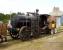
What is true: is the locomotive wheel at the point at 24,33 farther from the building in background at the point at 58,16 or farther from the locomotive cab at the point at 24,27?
the building in background at the point at 58,16

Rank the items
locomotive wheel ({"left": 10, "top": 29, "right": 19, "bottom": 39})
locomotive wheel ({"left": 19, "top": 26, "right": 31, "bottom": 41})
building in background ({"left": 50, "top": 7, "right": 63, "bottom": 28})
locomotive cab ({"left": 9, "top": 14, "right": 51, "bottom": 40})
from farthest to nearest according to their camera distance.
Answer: building in background ({"left": 50, "top": 7, "right": 63, "bottom": 28})
locomotive wheel ({"left": 10, "top": 29, "right": 19, "bottom": 39})
locomotive cab ({"left": 9, "top": 14, "right": 51, "bottom": 40})
locomotive wheel ({"left": 19, "top": 26, "right": 31, "bottom": 41})

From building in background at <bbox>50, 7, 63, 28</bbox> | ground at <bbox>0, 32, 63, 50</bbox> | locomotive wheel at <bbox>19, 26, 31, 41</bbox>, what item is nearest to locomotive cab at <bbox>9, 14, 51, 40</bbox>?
locomotive wheel at <bbox>19, 26, 31, 41</bbox>

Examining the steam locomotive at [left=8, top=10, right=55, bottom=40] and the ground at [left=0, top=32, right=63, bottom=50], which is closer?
the ground at [left=0, top=32, right=63, bottom=50]

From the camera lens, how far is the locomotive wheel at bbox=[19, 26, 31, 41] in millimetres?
15938

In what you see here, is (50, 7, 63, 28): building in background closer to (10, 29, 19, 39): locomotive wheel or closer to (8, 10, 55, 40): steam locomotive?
(8, 10, 55, 40): steam locomotive

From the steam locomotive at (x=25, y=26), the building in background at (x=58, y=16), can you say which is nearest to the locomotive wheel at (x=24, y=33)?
the steam locomotive at (x=25, y=26)

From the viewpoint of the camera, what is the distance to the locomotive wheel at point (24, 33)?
15.9 m

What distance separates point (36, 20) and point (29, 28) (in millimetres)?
1695

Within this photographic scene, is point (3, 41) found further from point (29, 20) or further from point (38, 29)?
point (38, 29)

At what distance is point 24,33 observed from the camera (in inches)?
635

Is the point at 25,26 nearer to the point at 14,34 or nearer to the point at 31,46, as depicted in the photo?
the point at 14,34

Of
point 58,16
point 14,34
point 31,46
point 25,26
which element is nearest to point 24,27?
point 25,26

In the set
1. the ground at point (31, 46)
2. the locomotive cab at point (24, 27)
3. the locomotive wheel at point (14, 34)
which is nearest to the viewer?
the ground at point (31, 46)

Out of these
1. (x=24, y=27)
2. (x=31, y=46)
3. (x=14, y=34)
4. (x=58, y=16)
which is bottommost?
(x=31, y=46)
